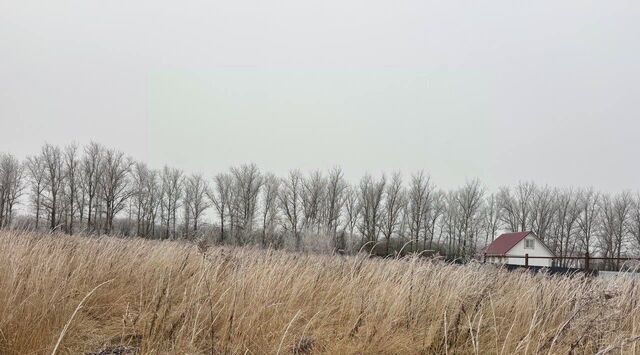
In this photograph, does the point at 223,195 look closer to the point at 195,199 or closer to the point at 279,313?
the point at 195,199

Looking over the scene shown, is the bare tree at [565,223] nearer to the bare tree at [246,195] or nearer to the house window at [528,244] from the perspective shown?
the house window at [528,244]

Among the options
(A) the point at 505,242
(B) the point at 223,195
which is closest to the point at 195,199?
(B) the point at 223,195

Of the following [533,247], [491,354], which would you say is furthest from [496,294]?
[533,247]

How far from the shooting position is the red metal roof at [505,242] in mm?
49719

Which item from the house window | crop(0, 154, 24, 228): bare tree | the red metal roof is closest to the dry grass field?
the red metal roof

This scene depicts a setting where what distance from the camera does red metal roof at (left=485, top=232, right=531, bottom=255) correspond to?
163ft

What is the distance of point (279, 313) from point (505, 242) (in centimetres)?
5396

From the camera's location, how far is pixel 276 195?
69.6m

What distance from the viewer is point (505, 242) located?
170ft

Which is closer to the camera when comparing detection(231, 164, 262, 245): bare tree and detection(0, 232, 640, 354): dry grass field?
detection(0, 232, 640, 354): dry grass field

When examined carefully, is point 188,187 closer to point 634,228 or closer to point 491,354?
point 634,228

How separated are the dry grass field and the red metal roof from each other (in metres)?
48.3

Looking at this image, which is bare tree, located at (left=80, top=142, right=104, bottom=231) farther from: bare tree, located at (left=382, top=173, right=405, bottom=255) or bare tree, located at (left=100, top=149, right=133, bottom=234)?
bare tree, located at (left=382, top=173, right=405, bottom=255)

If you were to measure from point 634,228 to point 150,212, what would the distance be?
7329 centimetres
